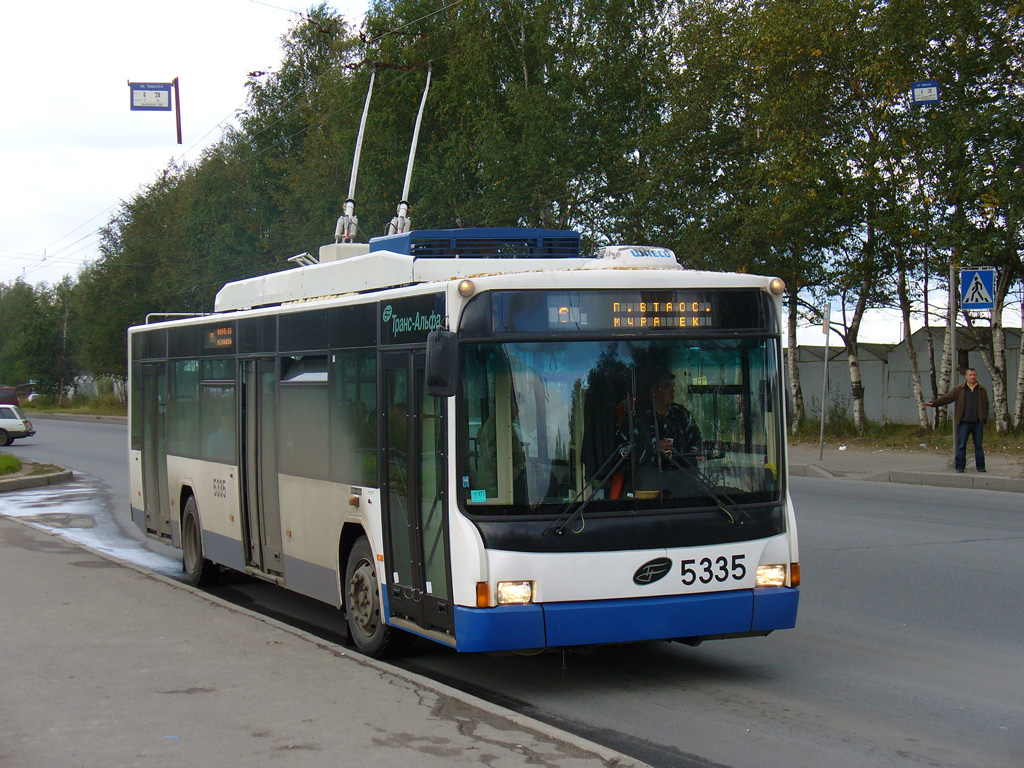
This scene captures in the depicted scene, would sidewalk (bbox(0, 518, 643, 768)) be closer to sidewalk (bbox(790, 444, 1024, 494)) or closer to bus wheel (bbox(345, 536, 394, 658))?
bus wheel (bbox(345, 536, 394, 658))

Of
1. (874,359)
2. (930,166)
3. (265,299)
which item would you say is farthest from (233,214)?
(265,299)

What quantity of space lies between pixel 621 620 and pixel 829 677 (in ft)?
4.81

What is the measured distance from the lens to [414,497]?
696 centimetres

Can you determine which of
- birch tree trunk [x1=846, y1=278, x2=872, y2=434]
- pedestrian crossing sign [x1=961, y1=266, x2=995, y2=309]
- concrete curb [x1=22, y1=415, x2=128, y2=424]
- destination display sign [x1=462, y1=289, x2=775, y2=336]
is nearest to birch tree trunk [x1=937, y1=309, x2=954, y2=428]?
birch tree trunk [x1=846, y1=278, x2=872, y2=434]

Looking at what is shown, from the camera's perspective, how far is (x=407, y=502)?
705cm

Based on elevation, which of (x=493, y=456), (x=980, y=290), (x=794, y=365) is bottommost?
(x=493, y=456)

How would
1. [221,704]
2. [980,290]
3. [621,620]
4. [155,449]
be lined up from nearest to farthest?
[221,704], [621,620], [155,449], [980,290]

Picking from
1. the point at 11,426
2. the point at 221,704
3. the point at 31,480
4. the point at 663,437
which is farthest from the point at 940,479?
the point at 11,426

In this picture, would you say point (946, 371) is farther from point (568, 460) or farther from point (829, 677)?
point (568, 460)

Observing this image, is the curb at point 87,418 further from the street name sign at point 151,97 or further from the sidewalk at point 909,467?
the sidewalk at point 909,467

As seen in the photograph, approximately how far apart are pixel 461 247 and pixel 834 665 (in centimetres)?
402

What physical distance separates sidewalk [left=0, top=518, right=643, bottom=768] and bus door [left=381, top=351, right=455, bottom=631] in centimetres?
49

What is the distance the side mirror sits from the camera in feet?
20.6

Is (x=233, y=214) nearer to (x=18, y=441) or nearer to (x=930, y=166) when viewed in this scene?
(x=18, y=441)
